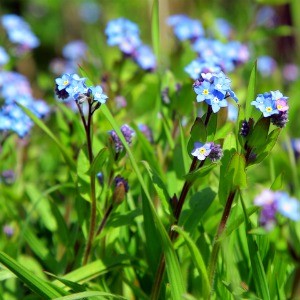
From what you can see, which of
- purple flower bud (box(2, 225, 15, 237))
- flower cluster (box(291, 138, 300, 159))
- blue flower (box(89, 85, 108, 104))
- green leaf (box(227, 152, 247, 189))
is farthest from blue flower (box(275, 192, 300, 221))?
flower cluster (box(291, 138, 300, 159))

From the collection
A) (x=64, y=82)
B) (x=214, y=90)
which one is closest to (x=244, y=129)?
(x=214, y=90)

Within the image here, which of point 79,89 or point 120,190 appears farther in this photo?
point 120,190

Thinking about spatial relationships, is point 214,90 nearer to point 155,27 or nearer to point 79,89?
point 79,89

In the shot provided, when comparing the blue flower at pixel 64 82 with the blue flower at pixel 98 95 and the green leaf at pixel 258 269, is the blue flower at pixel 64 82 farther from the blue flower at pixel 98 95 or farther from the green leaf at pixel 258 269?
the green leaf at pixel 258 269

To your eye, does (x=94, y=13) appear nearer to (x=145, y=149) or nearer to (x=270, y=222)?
(x=145, y=149)

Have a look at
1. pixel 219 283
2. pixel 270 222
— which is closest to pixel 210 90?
pixel 270 222
